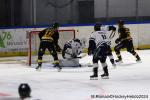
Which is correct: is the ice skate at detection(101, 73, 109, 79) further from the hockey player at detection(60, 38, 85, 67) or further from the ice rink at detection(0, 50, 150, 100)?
the hockey player at detection(60, 38, 85, 67)

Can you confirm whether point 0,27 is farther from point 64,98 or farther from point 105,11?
point 64,98

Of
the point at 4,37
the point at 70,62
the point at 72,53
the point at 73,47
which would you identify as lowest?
the point at 70,62

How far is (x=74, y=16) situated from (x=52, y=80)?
8.49m

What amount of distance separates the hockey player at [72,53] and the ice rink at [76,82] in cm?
56

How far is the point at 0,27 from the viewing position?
1828 cm

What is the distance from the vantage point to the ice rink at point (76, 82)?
889cm

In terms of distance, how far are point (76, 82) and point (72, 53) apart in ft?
10.8

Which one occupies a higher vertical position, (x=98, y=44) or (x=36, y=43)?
(x=98, y=44)

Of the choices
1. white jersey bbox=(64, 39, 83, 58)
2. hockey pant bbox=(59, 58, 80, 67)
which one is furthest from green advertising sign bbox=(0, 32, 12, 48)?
white jersey bbox=(64, 39, 83, 58)

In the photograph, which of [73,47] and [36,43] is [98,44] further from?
[36,43]

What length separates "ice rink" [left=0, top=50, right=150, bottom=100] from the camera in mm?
8891

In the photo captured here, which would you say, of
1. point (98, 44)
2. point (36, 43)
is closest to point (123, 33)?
point (36, 43)

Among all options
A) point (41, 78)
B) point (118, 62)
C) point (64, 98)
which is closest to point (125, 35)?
point (118, 62)

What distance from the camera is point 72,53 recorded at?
45.9 feet
